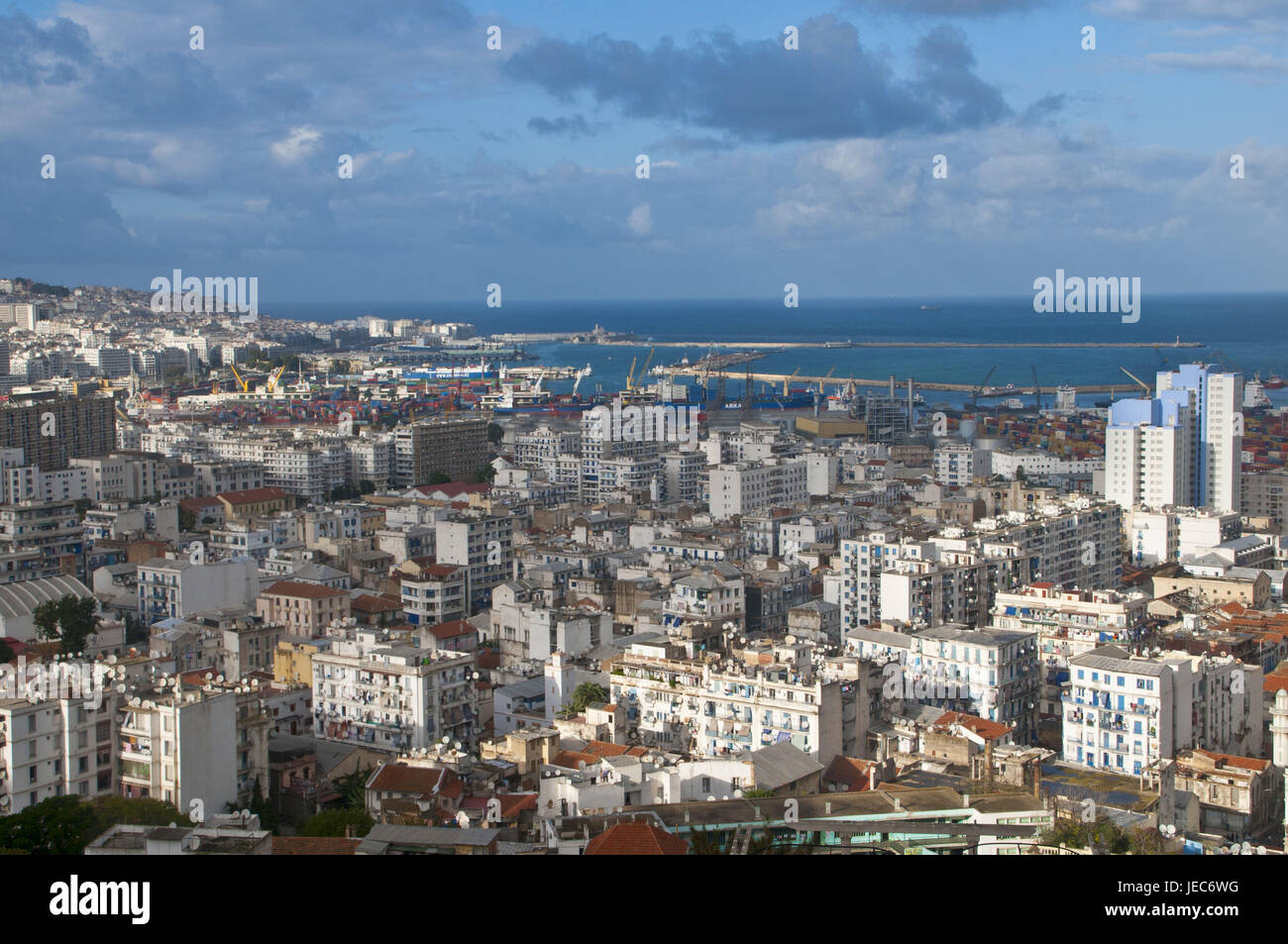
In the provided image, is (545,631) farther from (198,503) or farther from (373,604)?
(198,503)

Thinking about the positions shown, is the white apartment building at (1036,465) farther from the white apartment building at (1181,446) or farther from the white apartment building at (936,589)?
the white apartment building at (936,589)

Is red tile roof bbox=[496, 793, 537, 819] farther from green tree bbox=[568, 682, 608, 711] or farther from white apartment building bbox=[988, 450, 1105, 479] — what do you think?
white apartment building bbox=[988, 450, 1105, 479]

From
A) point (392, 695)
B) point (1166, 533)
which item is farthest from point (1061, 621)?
point (1166, 533)

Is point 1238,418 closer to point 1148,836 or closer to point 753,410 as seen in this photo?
point 1148,836

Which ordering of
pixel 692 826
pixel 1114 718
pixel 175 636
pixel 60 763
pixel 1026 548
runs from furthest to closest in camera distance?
1. pixel 1026 548
2. pixel 175 636
3. pixel 1114 718
4. pixel 60 763
5. pixel 692 826

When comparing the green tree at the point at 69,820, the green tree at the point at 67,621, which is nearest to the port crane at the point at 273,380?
the green tree at the point at 67,621
